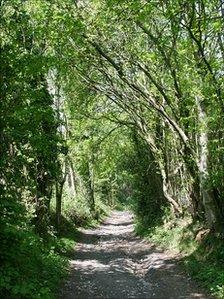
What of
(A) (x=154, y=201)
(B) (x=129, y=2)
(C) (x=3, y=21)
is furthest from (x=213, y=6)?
(A) (x=154, y=201)

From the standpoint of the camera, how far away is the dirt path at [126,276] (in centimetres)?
1330

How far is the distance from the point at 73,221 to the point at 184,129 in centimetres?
1661

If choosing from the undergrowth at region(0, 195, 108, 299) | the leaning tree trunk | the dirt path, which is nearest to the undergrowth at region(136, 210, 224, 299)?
the dirt path

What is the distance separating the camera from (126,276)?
1584cm

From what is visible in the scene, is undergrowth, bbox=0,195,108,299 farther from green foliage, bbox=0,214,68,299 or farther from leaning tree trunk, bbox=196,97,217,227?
leaning tree trunk, bbox=196,97,217,227

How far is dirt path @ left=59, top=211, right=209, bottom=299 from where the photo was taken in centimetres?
1330

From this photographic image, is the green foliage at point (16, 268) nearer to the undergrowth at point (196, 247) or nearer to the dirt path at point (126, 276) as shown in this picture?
the dirt path at point (126, 276)

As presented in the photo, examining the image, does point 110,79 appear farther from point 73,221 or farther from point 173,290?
point 73,221

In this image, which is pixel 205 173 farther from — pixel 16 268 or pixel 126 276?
pixel 16 268

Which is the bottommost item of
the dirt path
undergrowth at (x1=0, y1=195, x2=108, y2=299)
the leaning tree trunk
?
the dirt path

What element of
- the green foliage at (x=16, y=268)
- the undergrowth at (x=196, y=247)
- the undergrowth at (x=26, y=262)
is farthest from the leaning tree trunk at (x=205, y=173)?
the green foliage at (x=16, y=268)

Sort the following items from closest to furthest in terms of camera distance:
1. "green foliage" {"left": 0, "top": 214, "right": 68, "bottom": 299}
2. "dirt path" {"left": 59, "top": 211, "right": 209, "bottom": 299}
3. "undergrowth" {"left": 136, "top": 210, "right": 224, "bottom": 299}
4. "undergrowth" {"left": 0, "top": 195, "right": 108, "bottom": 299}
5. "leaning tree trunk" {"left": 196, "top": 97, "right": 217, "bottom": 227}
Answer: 1. "green foliage" {"left": 0, "top": 214, "right": 68, "bottom": 299}
2. "undergrowth" {"left": 0, "top": 195, "right": 108, "bottom": 299}
3. "dirt path" {"left": 59, "top": 211, "right": 209, "bottom": 299}
4. "undergrowth" {"left": 136, "top": 210, "right": 224, "bottom": 299}
5. "leaning tree trunk" {"left": 196, "top": 97, "right": 217, "bottom": 227}

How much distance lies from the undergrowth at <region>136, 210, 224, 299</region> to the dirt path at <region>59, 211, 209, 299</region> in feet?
1.37

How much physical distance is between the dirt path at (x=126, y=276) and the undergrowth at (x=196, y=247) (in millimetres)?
418
